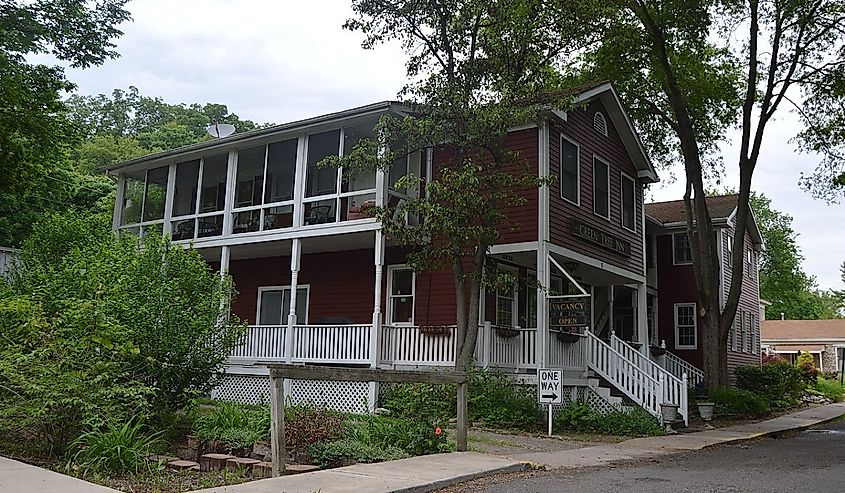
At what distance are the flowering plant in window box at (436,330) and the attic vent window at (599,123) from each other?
22.4 feet

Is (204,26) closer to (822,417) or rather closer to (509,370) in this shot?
(509,370)

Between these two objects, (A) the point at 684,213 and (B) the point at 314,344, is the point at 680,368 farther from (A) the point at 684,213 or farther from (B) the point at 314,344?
(B) the point at 314,344

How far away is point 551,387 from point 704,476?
190 inches

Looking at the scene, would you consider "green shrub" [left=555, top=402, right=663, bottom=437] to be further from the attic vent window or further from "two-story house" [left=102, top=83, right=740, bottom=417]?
the attic vent window

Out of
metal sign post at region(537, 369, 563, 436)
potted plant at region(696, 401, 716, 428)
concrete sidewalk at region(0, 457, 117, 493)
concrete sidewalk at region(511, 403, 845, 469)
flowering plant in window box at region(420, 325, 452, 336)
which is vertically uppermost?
flowering plant in window box at region(420, 325, 452, 336)

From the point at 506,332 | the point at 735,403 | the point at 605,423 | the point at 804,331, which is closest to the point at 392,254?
the point at 506,332

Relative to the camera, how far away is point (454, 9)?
14578 millimetres

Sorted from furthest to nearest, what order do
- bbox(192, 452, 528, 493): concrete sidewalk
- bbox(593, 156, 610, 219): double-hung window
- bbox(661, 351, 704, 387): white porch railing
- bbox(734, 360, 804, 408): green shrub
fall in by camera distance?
1. bbox(734, 360, 804, 408): green shrub
2. bbox(661, 351, 704, 387): white porch railing
3. bbox(593, 156, 610, 219): double-hung window
4. bbox(192, 452, 528, 493): concrete sidewalk

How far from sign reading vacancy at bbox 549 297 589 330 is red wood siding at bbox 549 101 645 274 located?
1.59 metres

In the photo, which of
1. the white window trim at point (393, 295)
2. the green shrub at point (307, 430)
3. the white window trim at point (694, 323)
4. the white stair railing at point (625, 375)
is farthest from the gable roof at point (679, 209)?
the green shrub at point (307, 430)

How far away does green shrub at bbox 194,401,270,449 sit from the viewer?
9.23 m

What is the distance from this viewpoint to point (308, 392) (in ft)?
53.4

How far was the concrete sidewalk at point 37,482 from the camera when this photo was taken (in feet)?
20.5

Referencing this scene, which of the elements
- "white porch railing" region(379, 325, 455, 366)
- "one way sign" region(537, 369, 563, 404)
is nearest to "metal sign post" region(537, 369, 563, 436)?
"one way sign" region(537, 369, 563, 404)
